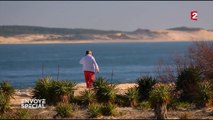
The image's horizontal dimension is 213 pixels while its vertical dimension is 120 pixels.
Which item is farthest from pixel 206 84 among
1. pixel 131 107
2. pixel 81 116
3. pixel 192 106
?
pixel 81 116

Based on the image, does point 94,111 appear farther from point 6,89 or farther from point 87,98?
point 6,89

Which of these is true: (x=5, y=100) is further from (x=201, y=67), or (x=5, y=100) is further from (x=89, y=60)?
(x=201, y=67)

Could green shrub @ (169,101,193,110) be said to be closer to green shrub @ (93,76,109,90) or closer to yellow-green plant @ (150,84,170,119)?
yellow-green plant @ (150,84,170,119)

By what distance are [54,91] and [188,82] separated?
436 cm

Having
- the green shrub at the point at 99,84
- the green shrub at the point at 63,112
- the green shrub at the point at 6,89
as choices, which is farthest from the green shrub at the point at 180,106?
the green shrub at the point at 6,89

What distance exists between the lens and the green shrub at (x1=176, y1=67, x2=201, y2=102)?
766 inches

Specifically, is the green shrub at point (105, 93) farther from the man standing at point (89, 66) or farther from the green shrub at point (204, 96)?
the man standing at point (89, 66)

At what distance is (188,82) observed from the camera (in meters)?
19.6

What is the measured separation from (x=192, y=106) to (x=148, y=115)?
2.15 meters

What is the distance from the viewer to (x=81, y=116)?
17000 mm

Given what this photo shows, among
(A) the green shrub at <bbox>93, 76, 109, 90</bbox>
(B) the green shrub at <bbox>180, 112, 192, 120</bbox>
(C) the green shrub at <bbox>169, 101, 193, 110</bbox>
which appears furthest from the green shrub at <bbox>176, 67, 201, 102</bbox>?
(B) the green shrub at <bbox>180, 112, 192, 120</bbox>

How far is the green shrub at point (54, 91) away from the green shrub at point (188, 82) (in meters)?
3.60

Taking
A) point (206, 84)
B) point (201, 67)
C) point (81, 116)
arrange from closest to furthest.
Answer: point (81, 116), point (206, 84), point (201, 67)

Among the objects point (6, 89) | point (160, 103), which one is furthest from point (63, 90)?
point (160, 103)
